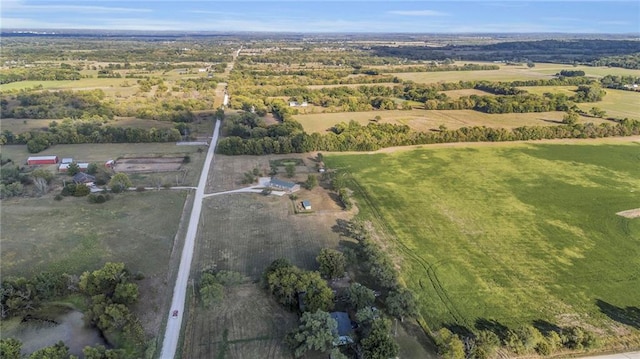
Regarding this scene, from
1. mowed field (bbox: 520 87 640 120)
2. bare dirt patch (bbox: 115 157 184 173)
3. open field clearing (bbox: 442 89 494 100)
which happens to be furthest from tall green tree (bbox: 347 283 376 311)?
open field clearing (bbox: 442 89 494 100)

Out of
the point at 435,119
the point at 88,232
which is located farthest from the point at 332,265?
the point at 435,119

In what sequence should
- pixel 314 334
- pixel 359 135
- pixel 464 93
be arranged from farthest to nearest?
pixel 464 93, pixel 359 135, pixel 314 334

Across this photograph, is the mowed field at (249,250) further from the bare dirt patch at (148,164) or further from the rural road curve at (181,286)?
the bare dirt patch at (148,164)

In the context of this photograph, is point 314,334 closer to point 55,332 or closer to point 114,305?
point 114,305

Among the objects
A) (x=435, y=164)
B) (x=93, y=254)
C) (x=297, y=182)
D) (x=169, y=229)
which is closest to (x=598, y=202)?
(x=435, y=164)

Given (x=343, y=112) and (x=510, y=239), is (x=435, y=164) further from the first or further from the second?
(x=343, y=112)

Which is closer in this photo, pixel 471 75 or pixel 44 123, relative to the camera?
pixel 44 123

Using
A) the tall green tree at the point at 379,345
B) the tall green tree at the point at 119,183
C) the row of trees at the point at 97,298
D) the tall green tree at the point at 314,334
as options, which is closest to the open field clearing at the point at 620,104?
the tall green tree at the point at 379,345
